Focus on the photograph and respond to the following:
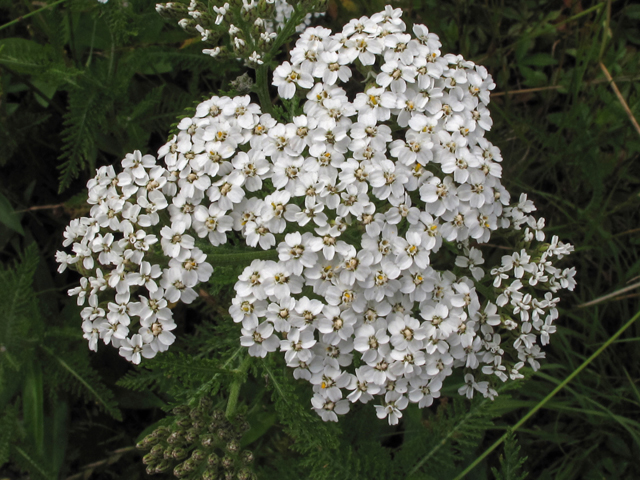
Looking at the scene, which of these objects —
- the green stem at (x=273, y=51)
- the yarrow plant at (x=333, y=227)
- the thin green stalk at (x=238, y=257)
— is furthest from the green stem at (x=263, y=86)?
the thin green stalk at (x=238, y=257)

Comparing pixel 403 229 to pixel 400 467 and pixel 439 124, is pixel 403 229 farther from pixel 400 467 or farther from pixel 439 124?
pixel 400 467

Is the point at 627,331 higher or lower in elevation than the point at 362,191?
lower

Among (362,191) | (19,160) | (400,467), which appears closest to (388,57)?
(362,191)

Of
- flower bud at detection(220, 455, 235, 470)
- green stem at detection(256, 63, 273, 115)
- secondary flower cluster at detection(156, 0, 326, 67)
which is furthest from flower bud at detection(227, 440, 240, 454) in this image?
secondary flower cluster at detection(156, 0, 326, 67)

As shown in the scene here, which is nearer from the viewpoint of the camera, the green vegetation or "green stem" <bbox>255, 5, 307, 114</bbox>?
"green stem" <bbox>255, 5, 307, 114</bbox>

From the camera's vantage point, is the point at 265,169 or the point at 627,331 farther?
the point at 627,331

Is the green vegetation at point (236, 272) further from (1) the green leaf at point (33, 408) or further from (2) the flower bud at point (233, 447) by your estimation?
(2) the flower bud at point (233, 447)

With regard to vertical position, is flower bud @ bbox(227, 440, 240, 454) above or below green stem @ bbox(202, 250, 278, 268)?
below

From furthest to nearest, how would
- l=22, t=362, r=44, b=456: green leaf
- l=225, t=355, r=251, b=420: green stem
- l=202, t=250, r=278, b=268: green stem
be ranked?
l=22, t=362, r=44, b=456: green leaf → l=225, t=355, r=251, b=420: green stem → l=202, t=250, r=278, b=268: green stem

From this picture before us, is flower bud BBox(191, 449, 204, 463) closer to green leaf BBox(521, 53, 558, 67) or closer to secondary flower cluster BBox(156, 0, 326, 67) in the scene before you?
secondary flower cluster BBox(156, 0, 326, 67)
